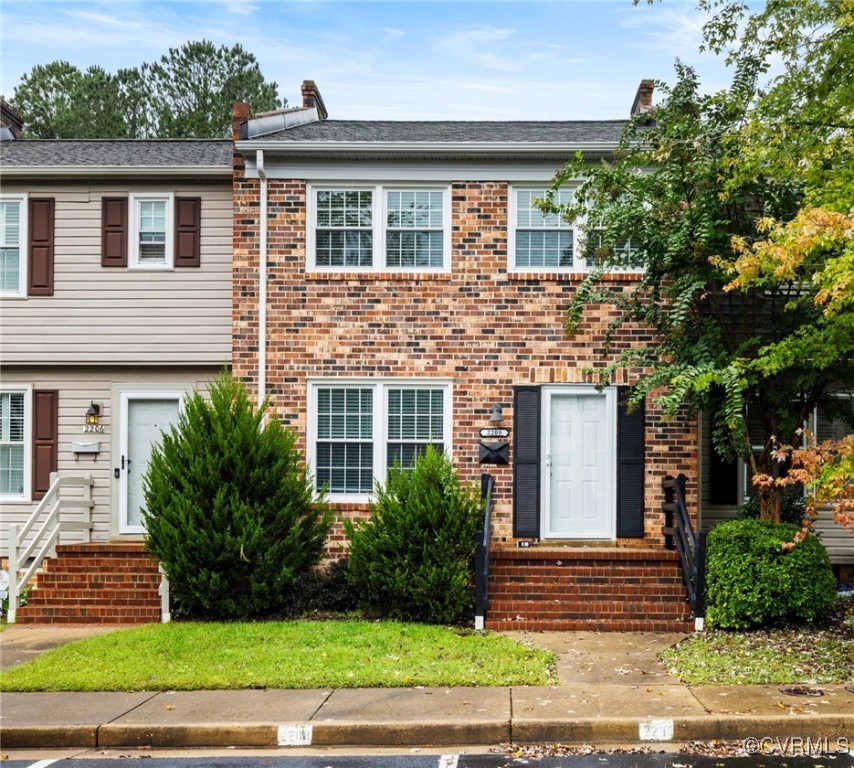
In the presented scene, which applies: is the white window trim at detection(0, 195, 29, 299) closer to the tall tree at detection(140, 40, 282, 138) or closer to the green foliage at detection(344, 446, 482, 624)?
the green foliage at detection(344, 446, 482, 624)

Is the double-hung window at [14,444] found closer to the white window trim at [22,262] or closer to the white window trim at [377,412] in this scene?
the white window trim at [22,262]

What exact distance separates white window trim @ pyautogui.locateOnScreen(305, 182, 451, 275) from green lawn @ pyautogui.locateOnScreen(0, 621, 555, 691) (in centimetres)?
486

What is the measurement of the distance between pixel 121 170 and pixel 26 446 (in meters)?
4.18

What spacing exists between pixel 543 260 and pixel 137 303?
578 cm

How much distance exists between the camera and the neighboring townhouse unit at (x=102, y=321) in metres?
14.2

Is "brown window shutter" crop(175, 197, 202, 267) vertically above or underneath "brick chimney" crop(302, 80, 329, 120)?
underneath

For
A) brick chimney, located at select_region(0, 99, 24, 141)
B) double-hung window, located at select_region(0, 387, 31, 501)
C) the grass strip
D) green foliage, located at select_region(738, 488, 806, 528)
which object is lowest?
the grass strip

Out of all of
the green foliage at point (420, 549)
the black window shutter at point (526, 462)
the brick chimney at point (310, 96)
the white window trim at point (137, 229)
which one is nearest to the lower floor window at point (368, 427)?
the black window shutter at point (526, 462)

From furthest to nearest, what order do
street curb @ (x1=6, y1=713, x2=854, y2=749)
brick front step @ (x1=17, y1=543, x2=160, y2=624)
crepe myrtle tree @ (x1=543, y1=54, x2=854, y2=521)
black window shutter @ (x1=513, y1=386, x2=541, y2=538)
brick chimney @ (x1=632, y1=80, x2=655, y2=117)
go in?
brick chimney @ (x1=632, y1=80, x2=655, y2=117), black window shutter @ (x1=513, y1=386, x2=541, y2=538), brick front step @ (x1=17, y1=543, x2=160, y2=624), crepe myrtle tree @ (x1=543, y1=54, x2=854, y2=521), street curb @ (x1=6, y1=713, x2=854, y2=749)

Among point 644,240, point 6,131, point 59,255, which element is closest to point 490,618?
point 644,240

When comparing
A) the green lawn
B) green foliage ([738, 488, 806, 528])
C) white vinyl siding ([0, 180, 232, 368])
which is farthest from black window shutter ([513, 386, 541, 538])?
white vinyl siding ([0, 180, 232, 368])

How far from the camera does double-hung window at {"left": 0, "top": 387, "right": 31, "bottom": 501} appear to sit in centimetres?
1432

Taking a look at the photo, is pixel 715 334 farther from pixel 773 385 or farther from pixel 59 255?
pixel 59 255

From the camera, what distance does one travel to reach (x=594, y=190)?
11.9m
